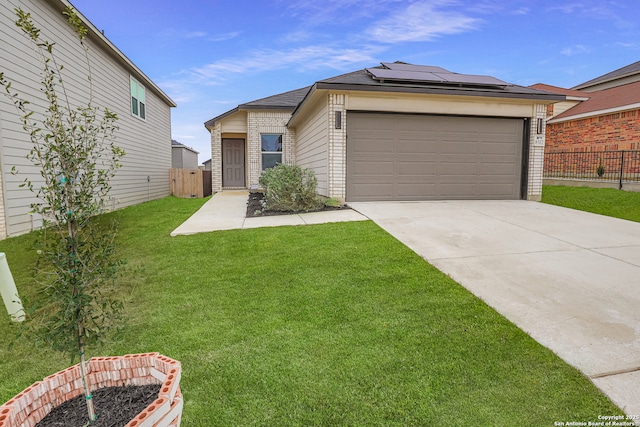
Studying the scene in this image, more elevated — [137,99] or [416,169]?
[137,99]

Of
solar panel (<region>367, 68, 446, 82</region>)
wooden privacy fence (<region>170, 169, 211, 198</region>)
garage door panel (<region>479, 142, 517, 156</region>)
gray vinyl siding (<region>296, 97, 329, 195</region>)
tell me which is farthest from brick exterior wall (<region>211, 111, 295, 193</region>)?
garage door panel (<region>479, 142, 517, 156</region>)

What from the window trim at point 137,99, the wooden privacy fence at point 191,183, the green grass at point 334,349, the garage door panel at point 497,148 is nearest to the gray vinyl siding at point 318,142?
the garage door panel at point 497,148

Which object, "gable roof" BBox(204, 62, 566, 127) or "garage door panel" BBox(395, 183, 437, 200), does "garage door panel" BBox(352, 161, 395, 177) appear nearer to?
"garage door panel" BBox(395, 183, 437, 200)

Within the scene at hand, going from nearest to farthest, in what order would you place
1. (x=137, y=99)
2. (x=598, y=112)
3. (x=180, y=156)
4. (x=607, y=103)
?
(x=137, y=99) → (x=598, y=112) → (x=607, y=103) → (x=180, y=156)

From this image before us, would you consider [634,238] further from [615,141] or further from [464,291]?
[615,141]

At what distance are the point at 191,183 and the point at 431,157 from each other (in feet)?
37.2

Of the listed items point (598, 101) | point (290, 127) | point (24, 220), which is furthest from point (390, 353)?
point (598, 101)

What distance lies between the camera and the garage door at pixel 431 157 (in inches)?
358

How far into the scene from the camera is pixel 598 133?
51.7 ft

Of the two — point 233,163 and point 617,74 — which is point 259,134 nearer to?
point 233,163

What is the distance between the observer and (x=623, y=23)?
17.5m

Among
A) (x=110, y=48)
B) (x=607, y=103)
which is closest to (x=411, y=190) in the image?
(x=110, y=48)

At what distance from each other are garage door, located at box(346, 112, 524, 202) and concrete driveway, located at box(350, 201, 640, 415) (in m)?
1.60

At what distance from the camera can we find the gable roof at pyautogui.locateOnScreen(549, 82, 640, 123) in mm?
14584
